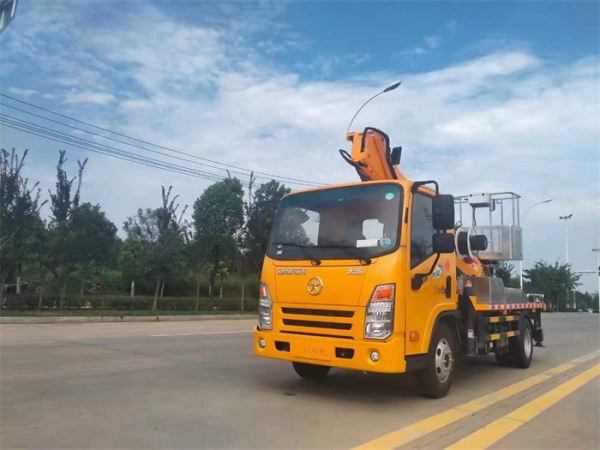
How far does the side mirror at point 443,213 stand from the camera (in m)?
6.36

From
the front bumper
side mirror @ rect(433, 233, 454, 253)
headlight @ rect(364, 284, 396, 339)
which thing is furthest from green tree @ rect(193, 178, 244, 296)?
headlight @ rect(364, 284, 396, 339)

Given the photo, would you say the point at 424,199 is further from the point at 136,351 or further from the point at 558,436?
the point at 136,351

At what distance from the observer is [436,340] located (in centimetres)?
665

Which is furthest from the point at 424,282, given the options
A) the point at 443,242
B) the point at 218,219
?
the point at 218,219

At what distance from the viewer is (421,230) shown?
6.62 m

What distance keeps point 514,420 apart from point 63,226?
19.5m

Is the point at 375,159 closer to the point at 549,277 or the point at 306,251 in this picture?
the point at 306,251

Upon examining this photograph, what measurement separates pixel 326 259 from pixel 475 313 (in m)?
2.60

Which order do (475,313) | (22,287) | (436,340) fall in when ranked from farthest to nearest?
(22,287) < (475,313) < (436,340)

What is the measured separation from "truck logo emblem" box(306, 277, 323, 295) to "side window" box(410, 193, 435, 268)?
1.08 m

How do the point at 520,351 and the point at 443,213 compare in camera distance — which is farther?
the point at 520,351

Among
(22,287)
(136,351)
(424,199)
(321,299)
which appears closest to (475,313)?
(424,199)

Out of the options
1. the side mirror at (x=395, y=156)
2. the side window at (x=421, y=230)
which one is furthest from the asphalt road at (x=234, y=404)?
the side mirror at (x=395, y=156)

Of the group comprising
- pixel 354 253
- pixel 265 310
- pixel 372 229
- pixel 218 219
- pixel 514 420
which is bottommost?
pixel 514 420
